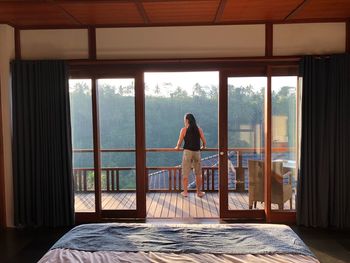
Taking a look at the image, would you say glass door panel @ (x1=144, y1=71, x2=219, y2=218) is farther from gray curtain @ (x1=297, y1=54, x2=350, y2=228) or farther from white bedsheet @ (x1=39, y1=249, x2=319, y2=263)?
white bedsheet @ (x1=39, y1=249, x2=319, y2=263)

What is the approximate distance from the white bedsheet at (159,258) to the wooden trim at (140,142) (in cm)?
225

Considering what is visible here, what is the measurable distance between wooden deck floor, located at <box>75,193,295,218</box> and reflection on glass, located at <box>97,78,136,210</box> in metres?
0.01

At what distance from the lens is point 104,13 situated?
11.4ft

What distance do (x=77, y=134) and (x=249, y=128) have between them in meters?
2.31

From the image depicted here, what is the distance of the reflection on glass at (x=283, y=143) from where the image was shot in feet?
13.0

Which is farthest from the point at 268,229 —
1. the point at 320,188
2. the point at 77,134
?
the point at 77,134

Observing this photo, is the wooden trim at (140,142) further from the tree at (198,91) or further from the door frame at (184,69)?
the tree at (198,91)

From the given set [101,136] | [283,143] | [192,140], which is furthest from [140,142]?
[283,143]

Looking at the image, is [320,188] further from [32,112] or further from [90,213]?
[32,112]

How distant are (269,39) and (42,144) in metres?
3.19

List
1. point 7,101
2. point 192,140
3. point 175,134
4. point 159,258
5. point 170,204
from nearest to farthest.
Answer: point 159,258 → point 7,101 → point 170,204 → point 192,140 → point 175,134

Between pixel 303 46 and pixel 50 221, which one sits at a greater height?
pixel 303 46

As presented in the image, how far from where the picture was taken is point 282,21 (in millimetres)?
3883

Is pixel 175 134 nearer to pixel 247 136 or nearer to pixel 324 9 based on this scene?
pixel 247 136
